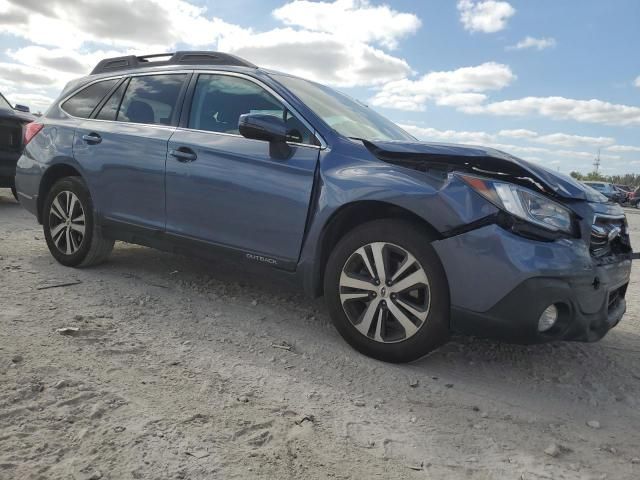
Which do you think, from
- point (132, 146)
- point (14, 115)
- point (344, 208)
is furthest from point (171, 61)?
point (14, 115)

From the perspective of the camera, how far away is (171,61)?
4332mm

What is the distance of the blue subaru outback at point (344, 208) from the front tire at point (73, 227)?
0.06 ft

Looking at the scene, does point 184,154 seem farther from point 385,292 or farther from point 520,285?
point 520,285

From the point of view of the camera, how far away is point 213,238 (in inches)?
145

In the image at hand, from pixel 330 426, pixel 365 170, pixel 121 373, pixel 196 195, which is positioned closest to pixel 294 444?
pixel 330 426

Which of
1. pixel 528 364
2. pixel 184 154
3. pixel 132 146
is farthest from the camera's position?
pixel 132 146

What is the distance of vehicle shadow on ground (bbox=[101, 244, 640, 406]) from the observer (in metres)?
2.95

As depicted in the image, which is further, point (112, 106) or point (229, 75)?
point (112, 106)

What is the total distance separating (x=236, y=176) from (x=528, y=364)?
215 centimetres

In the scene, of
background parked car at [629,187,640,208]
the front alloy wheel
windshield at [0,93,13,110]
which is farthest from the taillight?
background parked car at [629,187,640,208]

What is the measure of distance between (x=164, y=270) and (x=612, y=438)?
366cm

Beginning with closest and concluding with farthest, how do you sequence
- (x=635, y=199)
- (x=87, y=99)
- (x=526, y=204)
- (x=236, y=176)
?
1. (x=526, y=204)
2. (x=236, y=176)
3. (x=87, y=99)
4. (x=635, y=199)

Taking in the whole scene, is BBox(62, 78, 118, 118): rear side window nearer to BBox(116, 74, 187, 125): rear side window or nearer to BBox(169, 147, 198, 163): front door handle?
BBox(116, 74, 187, 125): rear side window

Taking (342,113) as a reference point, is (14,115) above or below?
below
